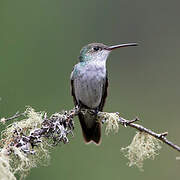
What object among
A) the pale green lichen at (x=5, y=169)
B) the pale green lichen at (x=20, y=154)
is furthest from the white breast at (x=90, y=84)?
the pale green lichen at (x=5, y=169)

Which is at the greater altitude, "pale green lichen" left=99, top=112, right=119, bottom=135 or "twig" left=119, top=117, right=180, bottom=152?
"pale green lichen" left=99, top=112, right=119, bottom=135

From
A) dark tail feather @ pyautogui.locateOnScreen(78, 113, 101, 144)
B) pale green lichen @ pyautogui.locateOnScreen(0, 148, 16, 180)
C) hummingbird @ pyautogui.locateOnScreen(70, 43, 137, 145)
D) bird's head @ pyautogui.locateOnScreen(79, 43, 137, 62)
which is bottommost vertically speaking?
pale green lichen @ pyautogui.locateOnScreen(0, 148, 16, 180)

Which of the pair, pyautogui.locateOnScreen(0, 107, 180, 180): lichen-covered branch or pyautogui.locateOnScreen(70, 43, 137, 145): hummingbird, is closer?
pyautogui.locateOnScreen(0, 107, 180, 180): lichen-covered branch

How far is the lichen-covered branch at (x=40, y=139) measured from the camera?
3.19 m

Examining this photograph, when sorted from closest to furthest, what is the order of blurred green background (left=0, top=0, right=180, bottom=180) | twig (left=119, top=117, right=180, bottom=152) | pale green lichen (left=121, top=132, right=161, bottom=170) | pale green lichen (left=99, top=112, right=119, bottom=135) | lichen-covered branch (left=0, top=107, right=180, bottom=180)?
lichen-covered branch (left=0, top=107, right=180, bottom=180), twig (left=119, top=117, right=180, bottom=152), pale green lichen (left=121, top=132, right=161, bottom=170), pale green lichen (left=99, top=112, right=119, bottom=135), blurred green background (left=0, top=0, right=180, bottom=180)

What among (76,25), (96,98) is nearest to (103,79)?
(96,98)

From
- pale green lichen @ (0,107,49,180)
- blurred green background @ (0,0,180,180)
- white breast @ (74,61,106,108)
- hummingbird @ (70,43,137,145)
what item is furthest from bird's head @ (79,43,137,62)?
blurred green background @ (0,0,180,180)

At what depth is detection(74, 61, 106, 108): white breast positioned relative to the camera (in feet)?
17.7

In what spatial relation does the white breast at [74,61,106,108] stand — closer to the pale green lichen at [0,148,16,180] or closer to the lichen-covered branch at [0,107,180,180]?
the lichen-covered branch at [0,107,180,180]

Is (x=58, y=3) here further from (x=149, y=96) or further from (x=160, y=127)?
(x=160, y=127)

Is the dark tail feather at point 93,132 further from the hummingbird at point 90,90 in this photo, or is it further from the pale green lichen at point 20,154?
the pale green lichen at point 20,154

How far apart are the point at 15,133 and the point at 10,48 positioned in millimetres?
8709

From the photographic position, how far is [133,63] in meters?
12.8

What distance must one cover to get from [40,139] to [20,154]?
26cm
